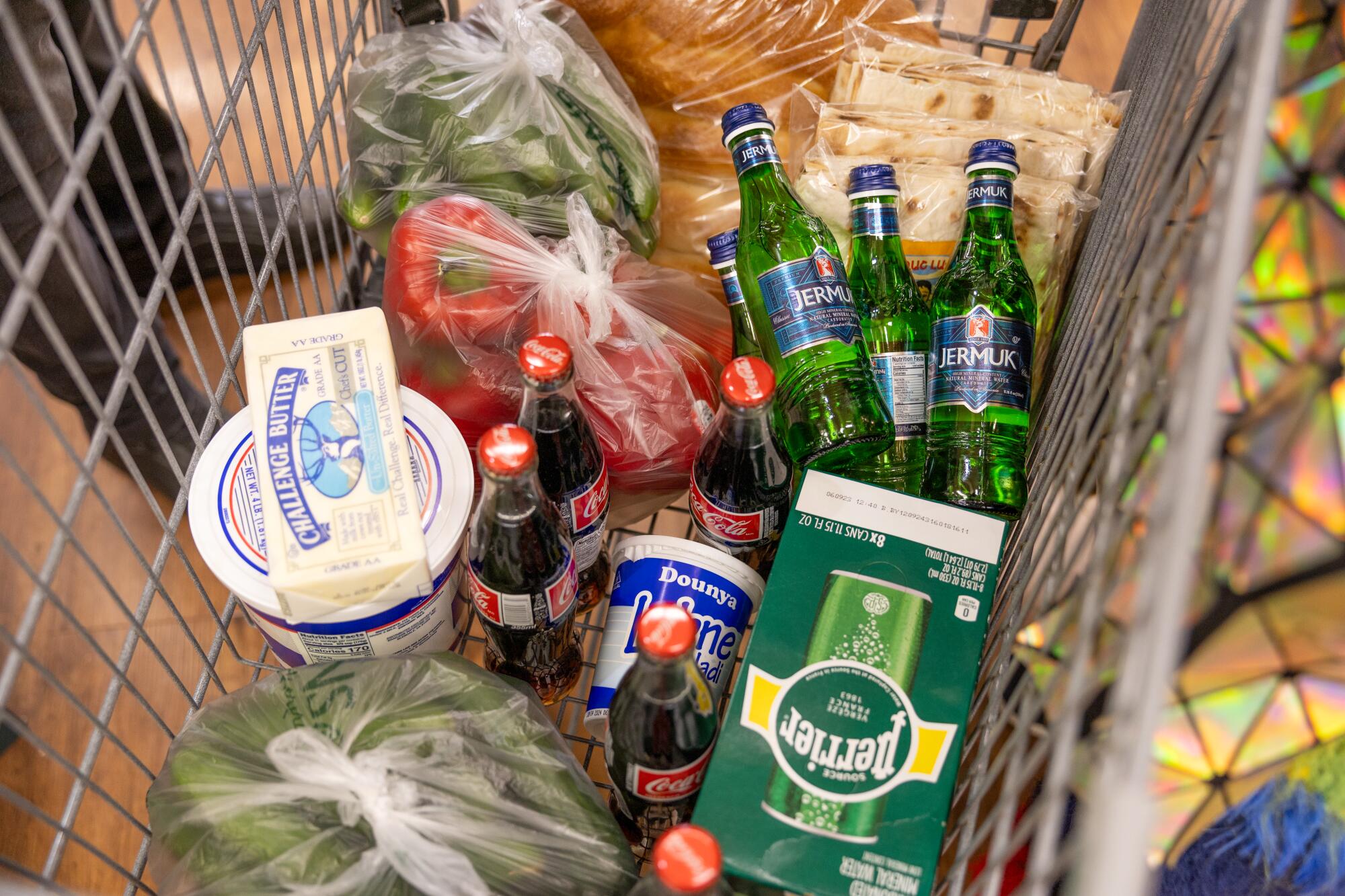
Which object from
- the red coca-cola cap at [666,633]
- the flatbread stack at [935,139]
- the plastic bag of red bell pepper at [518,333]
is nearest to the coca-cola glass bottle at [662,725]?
the red coca-cola cap at [666,633]

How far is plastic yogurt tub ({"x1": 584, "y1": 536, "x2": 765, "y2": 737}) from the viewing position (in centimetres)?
69

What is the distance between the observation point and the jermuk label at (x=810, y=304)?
0.78 m

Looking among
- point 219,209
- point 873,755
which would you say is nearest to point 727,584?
point 873,755

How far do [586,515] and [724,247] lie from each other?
0.28 m

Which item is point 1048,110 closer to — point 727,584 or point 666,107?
point 666,107

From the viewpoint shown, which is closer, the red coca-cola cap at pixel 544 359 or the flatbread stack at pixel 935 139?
the red coca-cola cap at pixel 544 359

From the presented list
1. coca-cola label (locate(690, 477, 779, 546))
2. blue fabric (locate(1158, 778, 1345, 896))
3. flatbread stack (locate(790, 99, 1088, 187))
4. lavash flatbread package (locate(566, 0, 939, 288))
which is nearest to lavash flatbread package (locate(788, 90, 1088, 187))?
flatbread stack (locate(790, 99, 1088, 187))

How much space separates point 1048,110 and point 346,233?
0.99 metres

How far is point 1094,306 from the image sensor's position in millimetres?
764

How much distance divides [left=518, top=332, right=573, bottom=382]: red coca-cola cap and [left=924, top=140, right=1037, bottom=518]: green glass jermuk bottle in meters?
0.32

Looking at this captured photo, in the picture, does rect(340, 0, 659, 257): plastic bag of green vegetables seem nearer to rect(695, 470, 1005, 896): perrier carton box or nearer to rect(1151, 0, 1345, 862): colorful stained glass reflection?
rect(695, 470, 1005, 896): perrier carton box

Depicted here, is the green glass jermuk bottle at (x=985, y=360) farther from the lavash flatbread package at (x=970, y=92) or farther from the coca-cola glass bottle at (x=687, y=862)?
the coca-cola glass bottle at (x=687, y=862)

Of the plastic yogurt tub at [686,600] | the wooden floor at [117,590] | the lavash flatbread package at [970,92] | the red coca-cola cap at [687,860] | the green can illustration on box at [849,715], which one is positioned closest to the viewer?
the red coca-cola cap at [687,860]

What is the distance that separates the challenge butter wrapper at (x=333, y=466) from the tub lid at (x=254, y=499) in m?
0.02
